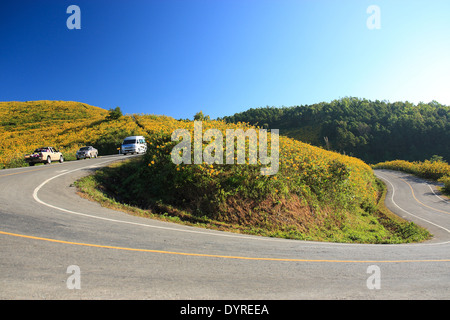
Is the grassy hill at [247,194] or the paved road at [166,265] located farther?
the grassy hill at [247,194]

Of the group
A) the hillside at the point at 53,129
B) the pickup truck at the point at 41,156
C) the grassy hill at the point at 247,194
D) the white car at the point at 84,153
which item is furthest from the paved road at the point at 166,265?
the hillside at the point at 53,129

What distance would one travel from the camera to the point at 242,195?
12266 millimetres

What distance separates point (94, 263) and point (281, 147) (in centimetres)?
1322

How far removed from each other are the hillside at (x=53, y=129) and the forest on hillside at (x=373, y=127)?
4138cm

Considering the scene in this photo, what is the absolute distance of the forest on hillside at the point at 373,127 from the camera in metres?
87.9

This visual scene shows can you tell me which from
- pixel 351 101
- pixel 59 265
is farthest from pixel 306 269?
pixel 351 101

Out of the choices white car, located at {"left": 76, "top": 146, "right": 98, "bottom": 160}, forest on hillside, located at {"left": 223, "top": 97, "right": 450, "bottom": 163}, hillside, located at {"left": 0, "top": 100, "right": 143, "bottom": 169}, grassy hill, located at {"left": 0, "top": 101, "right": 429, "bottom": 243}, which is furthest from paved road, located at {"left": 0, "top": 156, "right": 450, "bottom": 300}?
forest on hillside, located at {"left": 223, "top": 97, "right": 450, "bottom": 163}

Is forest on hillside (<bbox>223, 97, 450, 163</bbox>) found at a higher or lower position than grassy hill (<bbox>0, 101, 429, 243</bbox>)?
higher

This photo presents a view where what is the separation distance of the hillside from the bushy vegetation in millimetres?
16083

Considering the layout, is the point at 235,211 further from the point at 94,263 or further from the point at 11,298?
the point at 11,298

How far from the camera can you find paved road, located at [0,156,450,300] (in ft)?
14.3

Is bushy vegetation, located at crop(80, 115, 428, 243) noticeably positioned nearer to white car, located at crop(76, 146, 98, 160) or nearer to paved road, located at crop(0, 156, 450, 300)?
paved road, located at crop(0, 156, 450, 300)

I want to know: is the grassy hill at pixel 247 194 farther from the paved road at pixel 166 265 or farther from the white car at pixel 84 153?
the white car at pixel 84 153

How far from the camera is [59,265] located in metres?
4.84
